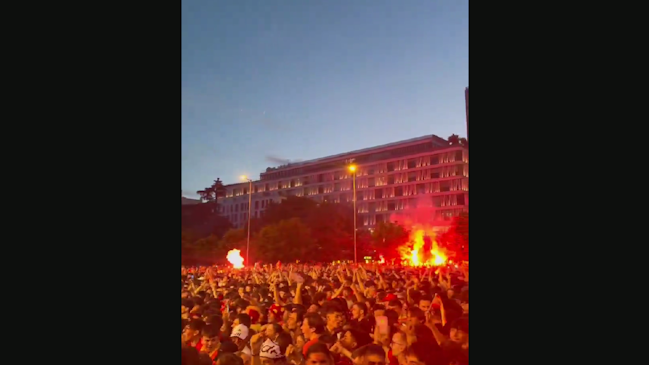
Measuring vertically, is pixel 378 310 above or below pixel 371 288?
below

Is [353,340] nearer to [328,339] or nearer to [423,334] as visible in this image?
[328,339]

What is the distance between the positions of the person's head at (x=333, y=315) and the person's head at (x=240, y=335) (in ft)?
1.84

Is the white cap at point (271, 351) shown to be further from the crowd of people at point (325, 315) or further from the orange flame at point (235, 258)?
the orange flame at point (235, 258)

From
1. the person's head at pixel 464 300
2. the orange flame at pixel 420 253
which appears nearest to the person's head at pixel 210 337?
the orange flame at pixel 420 253

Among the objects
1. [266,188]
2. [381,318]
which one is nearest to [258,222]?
[266,188]

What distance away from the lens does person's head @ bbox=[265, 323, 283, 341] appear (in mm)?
3286

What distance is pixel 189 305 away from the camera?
12.6 feet

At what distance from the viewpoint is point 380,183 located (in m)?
3.79

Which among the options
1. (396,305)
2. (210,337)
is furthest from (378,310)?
(210,337)

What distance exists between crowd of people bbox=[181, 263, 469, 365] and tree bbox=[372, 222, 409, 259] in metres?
0.14

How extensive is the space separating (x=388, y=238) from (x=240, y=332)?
1.23 metres

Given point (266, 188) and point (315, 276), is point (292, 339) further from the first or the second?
point (266, 188)

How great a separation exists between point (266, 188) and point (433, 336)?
5.41 feet

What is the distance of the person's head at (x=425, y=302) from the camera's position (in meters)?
3.40
